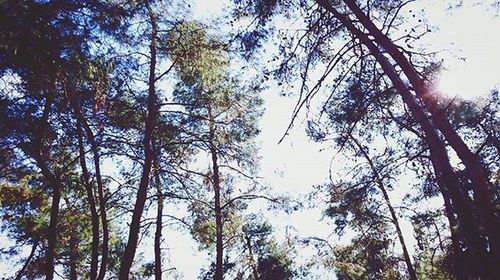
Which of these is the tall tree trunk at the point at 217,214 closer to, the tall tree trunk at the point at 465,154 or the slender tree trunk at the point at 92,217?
the slender tree trunk at the point at 92,217

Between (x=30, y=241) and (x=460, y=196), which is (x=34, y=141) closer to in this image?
(x=30, y=241)

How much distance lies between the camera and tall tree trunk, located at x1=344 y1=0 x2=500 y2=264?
4.75 metres

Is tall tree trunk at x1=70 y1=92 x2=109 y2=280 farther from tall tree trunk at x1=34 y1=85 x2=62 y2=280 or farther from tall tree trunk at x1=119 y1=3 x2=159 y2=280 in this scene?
tall tree trunk at x1=119 y1=3 x2=159 y2=280

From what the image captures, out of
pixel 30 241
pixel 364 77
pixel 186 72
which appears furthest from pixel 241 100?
pixel 30 241

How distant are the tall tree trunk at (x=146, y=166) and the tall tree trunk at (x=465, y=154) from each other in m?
6.21

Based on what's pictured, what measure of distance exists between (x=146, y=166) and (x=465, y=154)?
24.1 ft

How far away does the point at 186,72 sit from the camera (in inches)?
412

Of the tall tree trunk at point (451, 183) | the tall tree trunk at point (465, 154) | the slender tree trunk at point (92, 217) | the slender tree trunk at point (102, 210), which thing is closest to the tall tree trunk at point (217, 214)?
the slender tree trunk at point (102, 210)

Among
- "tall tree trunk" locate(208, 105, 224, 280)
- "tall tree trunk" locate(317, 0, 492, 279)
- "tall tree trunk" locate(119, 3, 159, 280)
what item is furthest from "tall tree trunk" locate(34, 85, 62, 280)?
"tall tree trunk" locate(317, 0, 492, 279)

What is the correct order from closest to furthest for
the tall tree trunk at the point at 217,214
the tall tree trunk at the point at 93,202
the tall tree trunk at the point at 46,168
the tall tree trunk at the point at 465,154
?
1. the tall tree trunk at the point at 465,154
2. the tall tree trunk at the point at 46,168
3. the tall tree trunk at the point at 93,202
4. the tall tree trunk at the point at 217,214

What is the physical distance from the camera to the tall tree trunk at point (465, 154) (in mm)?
4754

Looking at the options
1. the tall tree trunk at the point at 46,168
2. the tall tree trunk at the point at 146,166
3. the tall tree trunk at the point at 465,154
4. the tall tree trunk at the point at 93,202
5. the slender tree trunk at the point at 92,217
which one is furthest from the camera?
the slender tree trunk at the point at 92,217

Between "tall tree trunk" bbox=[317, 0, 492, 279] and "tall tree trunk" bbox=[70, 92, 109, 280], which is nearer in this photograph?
"tall tree trunk" bbox=[317, 0, 492, 279]

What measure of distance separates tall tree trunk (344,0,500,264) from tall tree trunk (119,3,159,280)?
621cm
